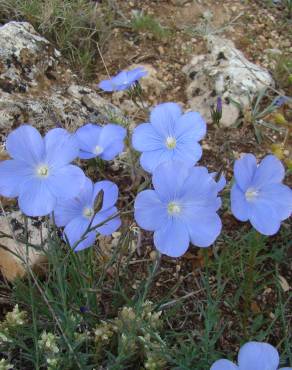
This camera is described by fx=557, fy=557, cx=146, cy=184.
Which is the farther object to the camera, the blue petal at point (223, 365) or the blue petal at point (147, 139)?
the blue petal at point (147, 139)

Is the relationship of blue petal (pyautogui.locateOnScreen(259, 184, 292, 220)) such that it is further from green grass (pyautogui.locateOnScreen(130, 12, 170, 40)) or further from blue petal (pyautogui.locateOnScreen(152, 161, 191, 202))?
green grass (pyautogui.locateOnScreen(130, 12, 170, 40))

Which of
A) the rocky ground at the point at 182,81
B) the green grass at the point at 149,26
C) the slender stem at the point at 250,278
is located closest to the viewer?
the slender stem at the point at 250,278

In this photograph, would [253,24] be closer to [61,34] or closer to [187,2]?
[187,2]

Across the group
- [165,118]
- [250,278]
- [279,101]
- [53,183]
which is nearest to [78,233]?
[53,183]

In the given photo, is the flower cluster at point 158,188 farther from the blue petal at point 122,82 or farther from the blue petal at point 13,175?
the blue petal at point 122,82

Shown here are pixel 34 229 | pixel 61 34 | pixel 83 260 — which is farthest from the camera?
pixel 61 34

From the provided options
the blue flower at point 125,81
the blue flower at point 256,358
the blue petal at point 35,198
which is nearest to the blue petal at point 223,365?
the blue flower at point 256,358

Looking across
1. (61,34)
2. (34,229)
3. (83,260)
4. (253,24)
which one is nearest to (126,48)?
(61,34)
